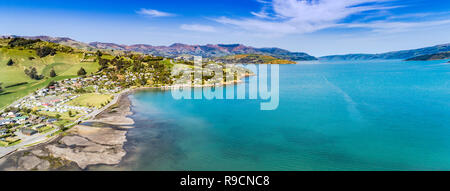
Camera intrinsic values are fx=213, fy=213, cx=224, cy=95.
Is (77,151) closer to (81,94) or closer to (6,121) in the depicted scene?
(6,121)

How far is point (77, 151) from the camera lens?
22.4 meters

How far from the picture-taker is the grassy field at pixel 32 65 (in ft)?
189

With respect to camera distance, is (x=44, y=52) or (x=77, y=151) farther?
(x=44, y=52)

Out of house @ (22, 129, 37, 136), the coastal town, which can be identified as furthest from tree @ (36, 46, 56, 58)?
house @ (22, 129, 37, 136)

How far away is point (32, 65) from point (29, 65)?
798 mm

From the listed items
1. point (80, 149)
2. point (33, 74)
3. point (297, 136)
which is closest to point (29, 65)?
point (33, 74)

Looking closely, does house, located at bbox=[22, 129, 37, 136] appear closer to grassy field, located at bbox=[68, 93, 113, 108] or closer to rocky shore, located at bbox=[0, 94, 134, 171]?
rocky shore, located at bbox=[0, 94, 134, 171]

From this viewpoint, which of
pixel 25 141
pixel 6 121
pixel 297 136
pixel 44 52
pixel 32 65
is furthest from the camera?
pixel 44 52

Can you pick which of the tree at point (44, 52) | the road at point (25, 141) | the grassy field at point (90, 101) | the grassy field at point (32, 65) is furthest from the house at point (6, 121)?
the tree at point (44, 52)

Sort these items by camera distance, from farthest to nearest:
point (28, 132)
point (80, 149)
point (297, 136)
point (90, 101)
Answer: point (90, 101) → point (297, 136) → point (28, 132) → point (80, 149)

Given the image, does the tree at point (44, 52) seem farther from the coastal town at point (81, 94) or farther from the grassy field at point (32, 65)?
the coastal town at point (81, 94)

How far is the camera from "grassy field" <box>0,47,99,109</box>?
57.5 metres
